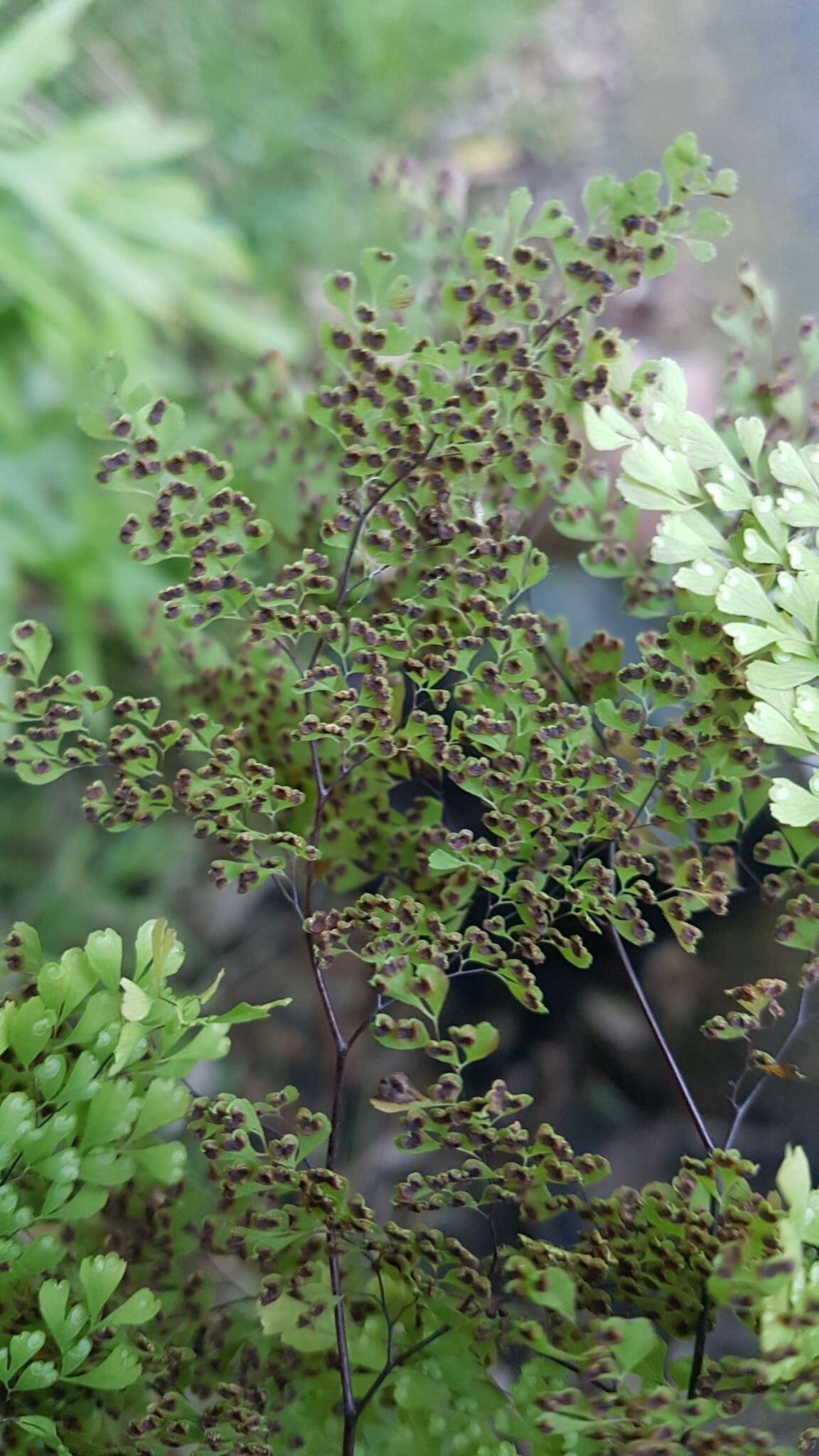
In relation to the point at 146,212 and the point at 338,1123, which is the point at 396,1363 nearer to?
the point at 338,1123

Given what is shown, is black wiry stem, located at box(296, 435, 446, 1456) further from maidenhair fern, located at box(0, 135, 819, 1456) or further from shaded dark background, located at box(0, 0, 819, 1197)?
shaded dark background, located at box(0, 0, 819, 1197)

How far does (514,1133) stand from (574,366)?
289 mm

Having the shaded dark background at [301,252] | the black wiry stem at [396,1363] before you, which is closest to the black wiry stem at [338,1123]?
the black wiry stem at [396,1363]

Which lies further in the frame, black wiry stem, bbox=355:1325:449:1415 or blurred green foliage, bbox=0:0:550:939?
blurred green foliage, bbox=0:0:550:939

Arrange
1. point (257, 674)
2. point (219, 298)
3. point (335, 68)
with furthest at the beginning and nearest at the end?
point (335, 68) < point (219, 298) < point (257, 674)

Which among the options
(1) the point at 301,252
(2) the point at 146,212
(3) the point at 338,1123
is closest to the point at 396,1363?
(3) the point at 338,1123

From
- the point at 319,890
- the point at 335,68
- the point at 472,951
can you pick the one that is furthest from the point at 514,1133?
the point at 335,68

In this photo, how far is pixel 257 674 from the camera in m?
0.56

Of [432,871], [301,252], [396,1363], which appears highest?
[301,252]

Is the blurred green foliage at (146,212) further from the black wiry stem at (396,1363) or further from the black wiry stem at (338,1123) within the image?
the black wiry stem at (396,1363)

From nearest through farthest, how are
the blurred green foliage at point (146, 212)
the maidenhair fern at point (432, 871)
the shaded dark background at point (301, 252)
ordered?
the maidenhair fern at point (432, 871) < the shaded dark background at point (301, 252) < the blurred green foliage at point (146, 212)

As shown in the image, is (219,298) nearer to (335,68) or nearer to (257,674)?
(335,68)

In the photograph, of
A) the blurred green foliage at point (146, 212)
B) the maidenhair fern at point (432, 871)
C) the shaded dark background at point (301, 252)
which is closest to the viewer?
the maidenhair fern at point (432, 871)

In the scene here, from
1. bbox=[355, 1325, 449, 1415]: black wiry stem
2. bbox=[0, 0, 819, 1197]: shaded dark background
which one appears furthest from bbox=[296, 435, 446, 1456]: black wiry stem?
bbox=[0, 0, 819, 1197]: shaded dark background
